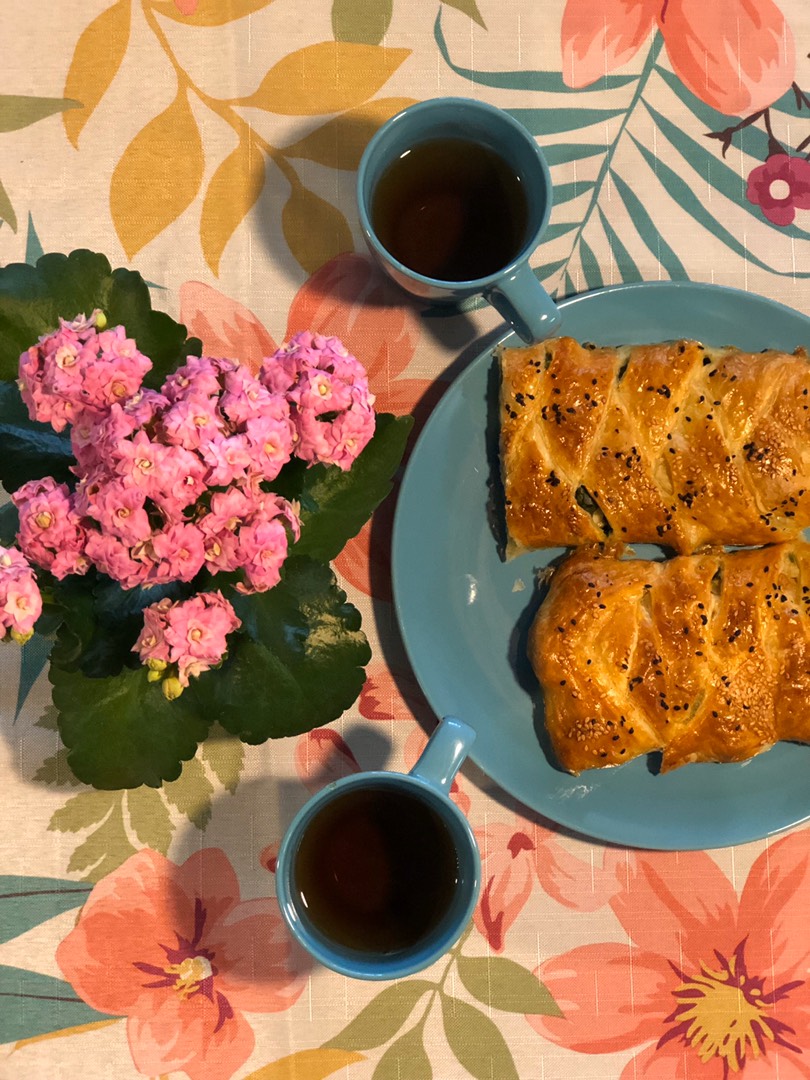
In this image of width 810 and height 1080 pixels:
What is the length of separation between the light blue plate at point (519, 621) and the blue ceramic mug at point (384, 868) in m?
0.11

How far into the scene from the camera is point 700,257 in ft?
4.14

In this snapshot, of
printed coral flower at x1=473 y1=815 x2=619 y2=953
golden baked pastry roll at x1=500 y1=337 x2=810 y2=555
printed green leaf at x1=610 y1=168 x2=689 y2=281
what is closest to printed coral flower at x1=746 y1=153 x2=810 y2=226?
printed green leaf at x1=610 y1=168 x2=689 y2=281

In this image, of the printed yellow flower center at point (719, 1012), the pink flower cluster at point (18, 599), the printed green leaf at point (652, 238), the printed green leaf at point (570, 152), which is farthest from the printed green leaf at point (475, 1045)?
the printed green leaf at point (570, 152)

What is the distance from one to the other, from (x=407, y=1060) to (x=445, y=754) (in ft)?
1.56

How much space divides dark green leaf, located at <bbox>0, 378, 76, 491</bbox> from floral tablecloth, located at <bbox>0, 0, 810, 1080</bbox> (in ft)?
1.32

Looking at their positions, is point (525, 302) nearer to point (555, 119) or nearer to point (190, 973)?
point (555, 119)

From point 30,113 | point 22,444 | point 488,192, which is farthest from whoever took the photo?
point 30,113

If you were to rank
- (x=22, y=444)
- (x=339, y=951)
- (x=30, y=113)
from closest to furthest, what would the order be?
(x=22, y=444), (x=339, y=951), (x=30, y=113)

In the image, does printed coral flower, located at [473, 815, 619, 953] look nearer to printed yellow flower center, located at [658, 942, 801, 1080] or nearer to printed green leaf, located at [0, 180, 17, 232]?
printed yellow flower center, located at [658, 942, 801, 1080]

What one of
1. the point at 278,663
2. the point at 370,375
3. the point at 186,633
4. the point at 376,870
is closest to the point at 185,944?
the point at 376,870

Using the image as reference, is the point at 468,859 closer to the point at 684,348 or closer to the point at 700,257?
the point at 684,348

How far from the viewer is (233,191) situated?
1.26 meters

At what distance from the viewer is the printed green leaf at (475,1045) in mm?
1216

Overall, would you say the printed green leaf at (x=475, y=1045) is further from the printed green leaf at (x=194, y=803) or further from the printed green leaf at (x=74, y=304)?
the printed green leaf at (x=74, y=304)
